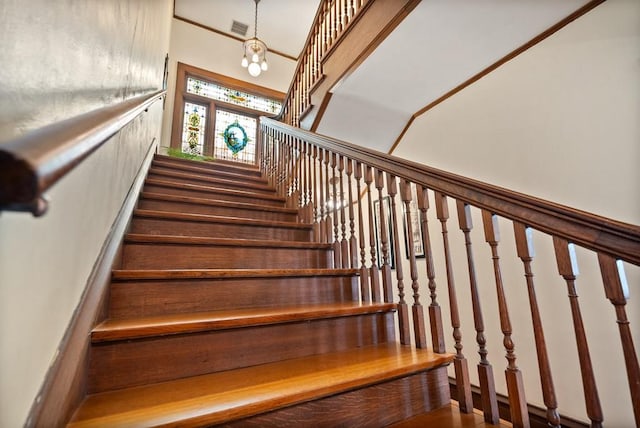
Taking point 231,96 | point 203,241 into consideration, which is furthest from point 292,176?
point 231,96

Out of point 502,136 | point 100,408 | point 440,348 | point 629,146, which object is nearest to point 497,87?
point 502,136

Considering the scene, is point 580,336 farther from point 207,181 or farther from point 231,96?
point 231,96

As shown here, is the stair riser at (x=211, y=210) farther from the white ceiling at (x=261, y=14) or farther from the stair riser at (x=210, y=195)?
the white ceiling at (x=261, y=14)

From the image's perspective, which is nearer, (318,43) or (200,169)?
(200,169)

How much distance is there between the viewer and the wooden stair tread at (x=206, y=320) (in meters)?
0.96

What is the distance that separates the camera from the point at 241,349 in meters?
1.12

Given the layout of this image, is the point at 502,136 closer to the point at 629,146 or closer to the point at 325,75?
the point at 629,146

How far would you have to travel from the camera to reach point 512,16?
1896 millimetres

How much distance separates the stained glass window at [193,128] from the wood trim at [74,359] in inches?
163

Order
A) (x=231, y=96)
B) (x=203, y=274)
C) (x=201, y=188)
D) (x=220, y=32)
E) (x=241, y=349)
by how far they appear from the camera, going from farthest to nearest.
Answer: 1. (x=231, y=96)
2. (x=220, y=32)
3. (x=201, y=188)
4. (x=203, y=274)
5. (x=241, y=349)

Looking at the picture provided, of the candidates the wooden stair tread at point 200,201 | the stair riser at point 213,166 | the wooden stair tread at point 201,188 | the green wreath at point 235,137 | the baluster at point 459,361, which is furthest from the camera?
the green wreath at point 235,137

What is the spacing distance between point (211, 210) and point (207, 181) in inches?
26.4

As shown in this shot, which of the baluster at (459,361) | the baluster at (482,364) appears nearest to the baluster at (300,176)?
the baluster at (459,361)

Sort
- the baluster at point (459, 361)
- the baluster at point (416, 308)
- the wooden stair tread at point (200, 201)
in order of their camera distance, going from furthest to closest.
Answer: the wooden stair tread at point (200, 201) → the baluster at point (416, 308) → the baluster at point (459, 361)
